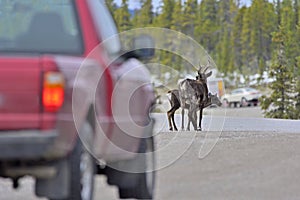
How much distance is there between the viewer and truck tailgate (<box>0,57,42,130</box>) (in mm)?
5301

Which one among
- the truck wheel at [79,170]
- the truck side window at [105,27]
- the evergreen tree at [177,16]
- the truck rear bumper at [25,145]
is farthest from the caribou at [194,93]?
the evergreen tree at [177,16]

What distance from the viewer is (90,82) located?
5.91 meters

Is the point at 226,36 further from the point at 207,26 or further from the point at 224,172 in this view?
the point at 224,172

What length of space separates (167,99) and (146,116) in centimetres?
1224

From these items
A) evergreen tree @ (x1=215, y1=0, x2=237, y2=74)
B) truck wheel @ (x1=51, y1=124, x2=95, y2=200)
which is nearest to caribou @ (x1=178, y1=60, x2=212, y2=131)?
truck wheel @ (x1=51, y1=124, x2=95, y2=200)

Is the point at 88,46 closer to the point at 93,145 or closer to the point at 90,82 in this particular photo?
the point at 90,82

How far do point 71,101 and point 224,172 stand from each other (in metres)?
4.62

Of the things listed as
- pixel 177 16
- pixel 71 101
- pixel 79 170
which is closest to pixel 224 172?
pixel 79 170

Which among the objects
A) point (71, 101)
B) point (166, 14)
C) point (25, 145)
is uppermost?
point (166, 14)

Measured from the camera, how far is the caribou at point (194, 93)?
17561 millimetres

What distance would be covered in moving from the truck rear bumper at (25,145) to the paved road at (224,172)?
2857mm

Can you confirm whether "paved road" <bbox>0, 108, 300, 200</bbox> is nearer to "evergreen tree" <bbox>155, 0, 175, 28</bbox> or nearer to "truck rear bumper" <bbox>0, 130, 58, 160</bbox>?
"truck rear bumper" <bbox>0, 130, 58, 160</bbox>

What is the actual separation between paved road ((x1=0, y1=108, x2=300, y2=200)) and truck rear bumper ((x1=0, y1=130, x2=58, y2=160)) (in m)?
2.86

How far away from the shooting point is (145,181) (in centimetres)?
767
